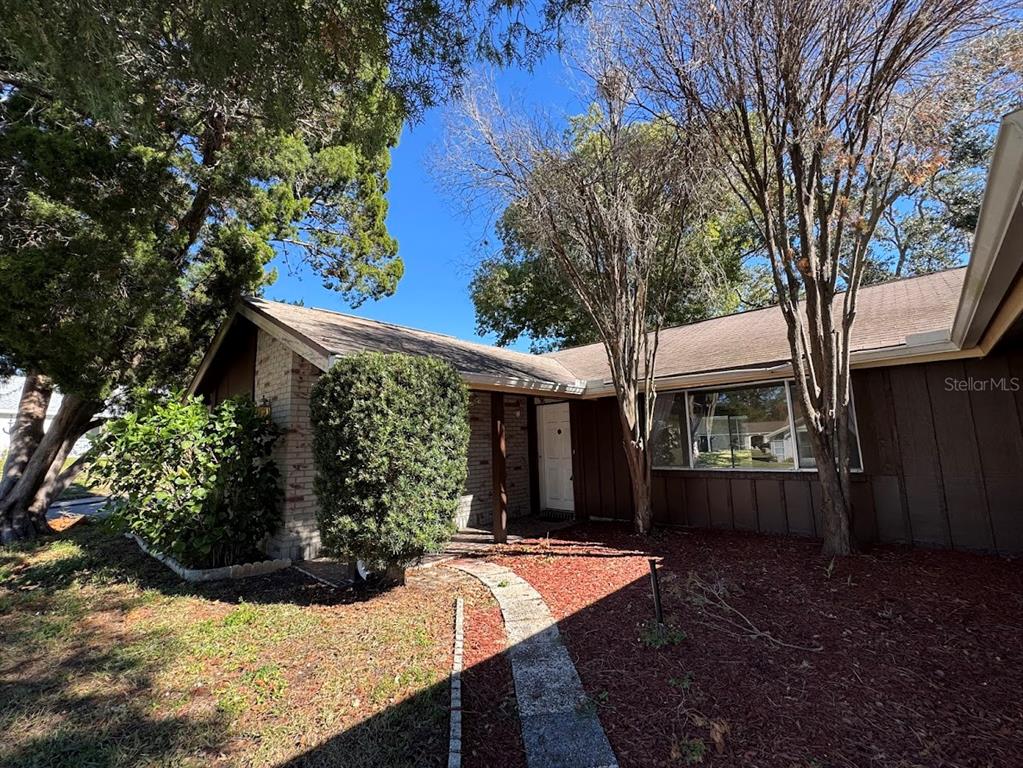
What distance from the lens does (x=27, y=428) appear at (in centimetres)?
868

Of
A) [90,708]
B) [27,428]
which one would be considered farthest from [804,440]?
[27,428]

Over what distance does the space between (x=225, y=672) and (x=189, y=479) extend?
2.91 m

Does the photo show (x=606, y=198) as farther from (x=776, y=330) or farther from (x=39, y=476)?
(x=39, y=476)

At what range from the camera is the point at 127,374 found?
770cm

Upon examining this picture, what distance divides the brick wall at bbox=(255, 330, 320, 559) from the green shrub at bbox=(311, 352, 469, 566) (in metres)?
1.96

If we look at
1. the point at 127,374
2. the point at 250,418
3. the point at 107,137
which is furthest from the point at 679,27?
the point at 127,374

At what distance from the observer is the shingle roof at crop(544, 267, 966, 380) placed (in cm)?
629

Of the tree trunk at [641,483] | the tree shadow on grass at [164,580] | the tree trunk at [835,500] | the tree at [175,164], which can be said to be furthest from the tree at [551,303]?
the tree shadow on grass at [164,580]

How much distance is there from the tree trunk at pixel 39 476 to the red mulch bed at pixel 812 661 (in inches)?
341

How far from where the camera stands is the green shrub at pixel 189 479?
5359mm

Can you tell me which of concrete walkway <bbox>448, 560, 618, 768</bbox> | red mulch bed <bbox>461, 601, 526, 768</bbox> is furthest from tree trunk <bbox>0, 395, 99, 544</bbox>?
concrete walkway <bbox>448, 560, 618, 768</bbox>

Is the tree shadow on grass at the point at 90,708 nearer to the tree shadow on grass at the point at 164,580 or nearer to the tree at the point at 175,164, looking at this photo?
the tree shadow on grass at the point at 164,580

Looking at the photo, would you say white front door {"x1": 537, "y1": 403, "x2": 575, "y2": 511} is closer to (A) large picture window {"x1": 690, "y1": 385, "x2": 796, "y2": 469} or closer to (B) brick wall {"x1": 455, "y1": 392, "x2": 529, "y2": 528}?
(B) brick wall {"x1": 455, "y1": 392, "x2": 529, "y2": 528}

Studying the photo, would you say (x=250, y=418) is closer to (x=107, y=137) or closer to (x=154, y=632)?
(x=154, y=632)
